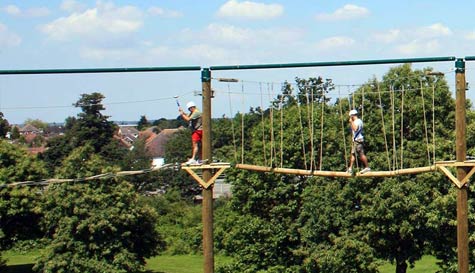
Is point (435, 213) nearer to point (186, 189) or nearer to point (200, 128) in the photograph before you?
point (200, 128)

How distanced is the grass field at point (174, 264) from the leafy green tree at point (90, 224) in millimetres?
6891

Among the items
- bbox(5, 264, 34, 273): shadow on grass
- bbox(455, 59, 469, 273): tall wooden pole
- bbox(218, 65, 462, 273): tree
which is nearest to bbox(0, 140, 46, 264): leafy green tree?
bbox(5, 264, 34, 273): shadow on grass

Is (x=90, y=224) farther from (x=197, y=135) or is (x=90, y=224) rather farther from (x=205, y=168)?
(x=205, y=168)

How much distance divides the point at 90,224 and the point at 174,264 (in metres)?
14.8

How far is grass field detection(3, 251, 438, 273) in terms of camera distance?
44.5m

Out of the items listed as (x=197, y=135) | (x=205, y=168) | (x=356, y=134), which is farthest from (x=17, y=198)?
(x=205, y=168)

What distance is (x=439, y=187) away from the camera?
30.8m

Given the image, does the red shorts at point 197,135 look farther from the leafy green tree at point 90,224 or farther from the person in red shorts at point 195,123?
the leafy green tree at point 90,224

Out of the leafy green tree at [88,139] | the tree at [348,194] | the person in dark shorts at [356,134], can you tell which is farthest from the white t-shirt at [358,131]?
the leafy green tree at [88,139]

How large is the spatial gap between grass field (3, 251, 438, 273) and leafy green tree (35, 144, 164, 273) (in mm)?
6891

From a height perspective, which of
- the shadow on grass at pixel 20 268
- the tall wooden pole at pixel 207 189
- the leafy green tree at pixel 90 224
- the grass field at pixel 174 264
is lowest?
the grass field at pixel 174 264

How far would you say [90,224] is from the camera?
35.5 metres

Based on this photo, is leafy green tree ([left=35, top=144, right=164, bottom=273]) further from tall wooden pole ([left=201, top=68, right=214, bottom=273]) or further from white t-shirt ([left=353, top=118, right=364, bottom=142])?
tall wooden pole ([left=201, top=68, right=214, bottom=273])

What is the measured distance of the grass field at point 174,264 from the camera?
44.5 m
